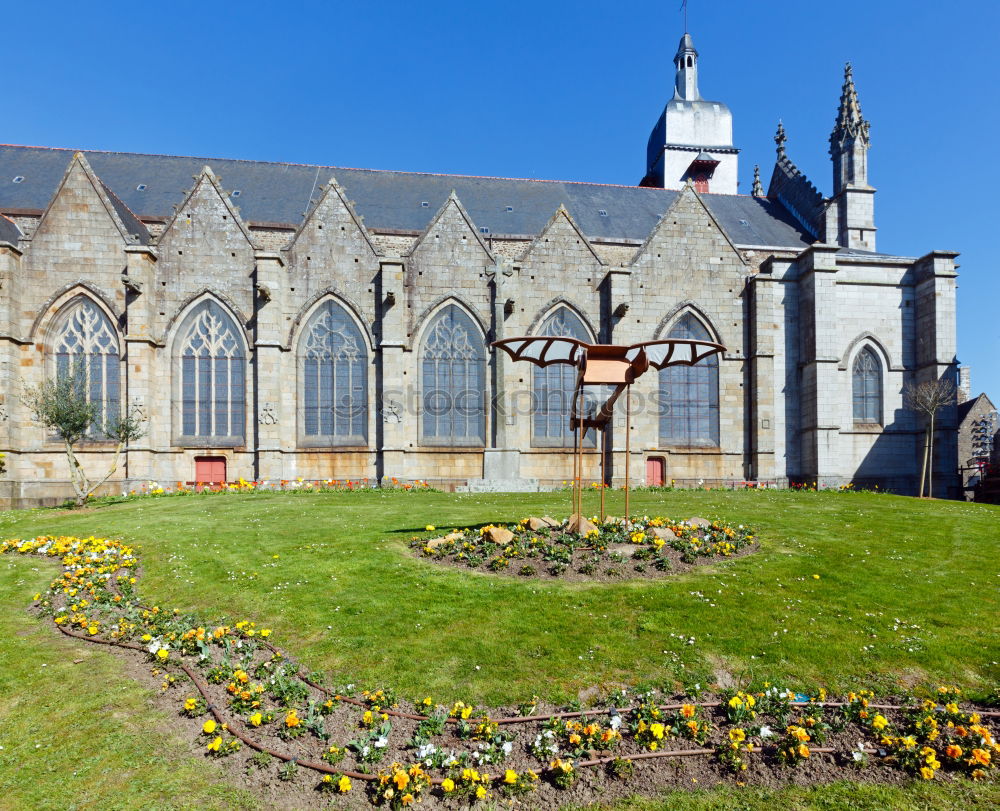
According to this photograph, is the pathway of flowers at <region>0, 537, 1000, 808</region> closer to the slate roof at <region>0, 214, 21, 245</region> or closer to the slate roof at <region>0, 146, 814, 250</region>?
the slate roof at <region>0, 214, 21, 245</region>

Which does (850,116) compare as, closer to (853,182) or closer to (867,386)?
(853,182)

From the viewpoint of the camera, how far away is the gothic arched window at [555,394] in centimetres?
2284

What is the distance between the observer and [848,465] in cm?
2389

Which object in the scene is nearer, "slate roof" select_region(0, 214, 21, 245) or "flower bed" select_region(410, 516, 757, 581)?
"flower bed" select_region(410, 516, 757, 581)

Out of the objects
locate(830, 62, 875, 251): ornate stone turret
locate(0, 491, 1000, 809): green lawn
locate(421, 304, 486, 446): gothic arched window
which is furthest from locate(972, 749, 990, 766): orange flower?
locate(830, 62, 875, 251): ornate stone turret

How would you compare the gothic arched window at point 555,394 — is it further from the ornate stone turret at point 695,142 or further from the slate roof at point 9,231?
the ornate stone turret at point 695,142

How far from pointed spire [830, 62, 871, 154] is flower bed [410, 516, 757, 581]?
25.6 m

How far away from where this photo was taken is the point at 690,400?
2367cm

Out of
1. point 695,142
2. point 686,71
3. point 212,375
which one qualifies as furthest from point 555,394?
point 686,71

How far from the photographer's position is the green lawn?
15.8ft

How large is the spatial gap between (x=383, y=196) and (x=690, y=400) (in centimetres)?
1654

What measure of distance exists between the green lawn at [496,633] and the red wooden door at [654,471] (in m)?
11.2

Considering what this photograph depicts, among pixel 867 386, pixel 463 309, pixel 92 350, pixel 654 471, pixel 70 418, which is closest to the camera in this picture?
pixel 70 418

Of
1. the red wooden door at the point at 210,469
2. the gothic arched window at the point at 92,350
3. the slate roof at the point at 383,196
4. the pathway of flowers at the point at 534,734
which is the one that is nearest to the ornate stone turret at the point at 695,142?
the slate roof at the point at 383,196
